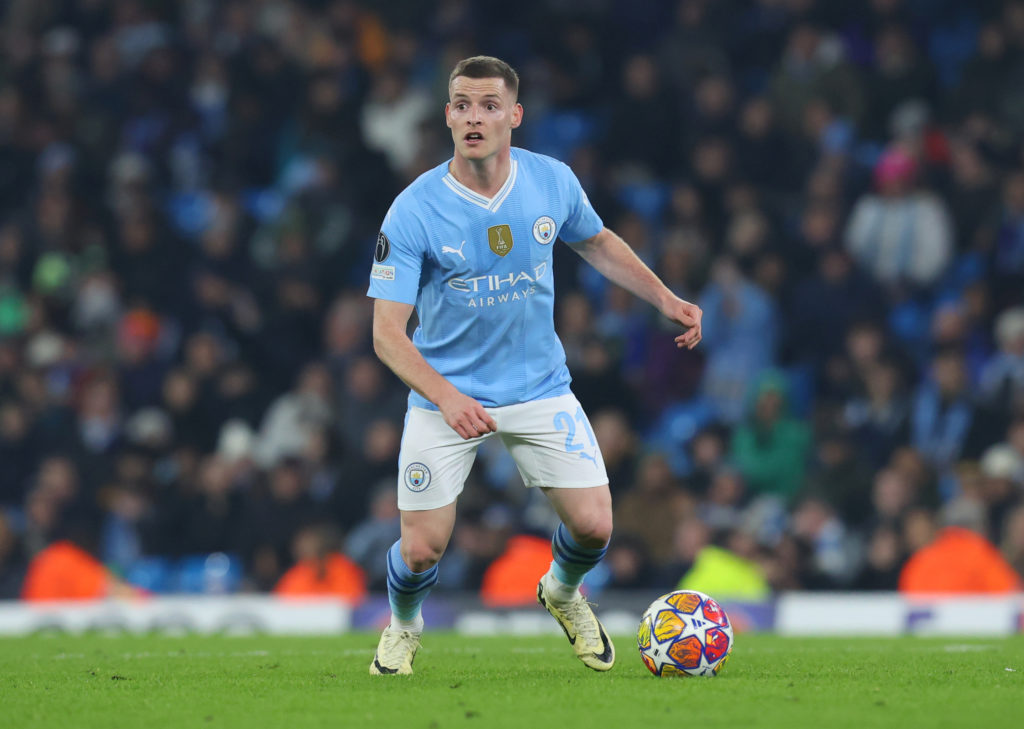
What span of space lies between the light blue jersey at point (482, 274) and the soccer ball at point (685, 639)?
1.08 meters

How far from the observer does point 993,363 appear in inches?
515

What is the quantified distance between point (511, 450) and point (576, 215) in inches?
42.5

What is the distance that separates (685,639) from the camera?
6.47 meters

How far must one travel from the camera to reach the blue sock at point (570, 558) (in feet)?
22.2

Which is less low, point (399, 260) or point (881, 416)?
point (399, 260)

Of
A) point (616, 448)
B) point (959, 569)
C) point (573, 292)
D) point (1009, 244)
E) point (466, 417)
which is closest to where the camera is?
point (466, 417)

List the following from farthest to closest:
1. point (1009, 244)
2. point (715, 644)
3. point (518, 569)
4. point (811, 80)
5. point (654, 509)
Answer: point (811, 80), point (1009, 244), point (654, 509), point (518, 569), point (715, 644)

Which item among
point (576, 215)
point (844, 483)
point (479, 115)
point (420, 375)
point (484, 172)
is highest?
point (479, 115)

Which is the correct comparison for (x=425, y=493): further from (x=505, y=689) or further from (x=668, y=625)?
Answer: (x=668, y=625)

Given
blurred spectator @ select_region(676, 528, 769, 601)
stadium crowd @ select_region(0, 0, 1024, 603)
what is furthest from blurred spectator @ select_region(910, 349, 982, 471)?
blurred spectator @ select_region(676, 528, 769, 601)

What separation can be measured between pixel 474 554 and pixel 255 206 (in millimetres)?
5578

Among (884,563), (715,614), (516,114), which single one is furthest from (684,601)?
(884,563)

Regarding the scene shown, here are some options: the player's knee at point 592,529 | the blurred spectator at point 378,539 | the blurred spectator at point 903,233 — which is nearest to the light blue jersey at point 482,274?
the player's knee at point 592,529

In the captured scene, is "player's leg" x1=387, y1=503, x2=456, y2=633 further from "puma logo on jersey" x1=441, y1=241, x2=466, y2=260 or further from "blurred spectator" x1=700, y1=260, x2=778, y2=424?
"blurred spectator" x1=700, y1=260, x2=778, y2=424
